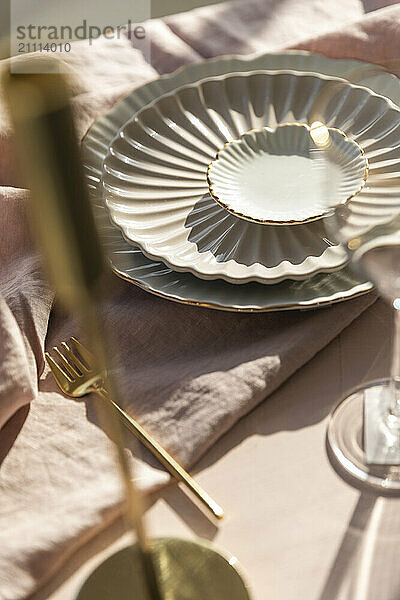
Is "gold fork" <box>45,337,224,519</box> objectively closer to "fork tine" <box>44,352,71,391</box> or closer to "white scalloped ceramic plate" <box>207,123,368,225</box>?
"fork tine" <box>44,352,71,391</box>

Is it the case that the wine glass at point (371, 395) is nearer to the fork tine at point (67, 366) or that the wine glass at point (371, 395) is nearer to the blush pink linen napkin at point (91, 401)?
the blush pink linen napkin at point (91, 401)

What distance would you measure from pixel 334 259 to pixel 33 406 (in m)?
0.24

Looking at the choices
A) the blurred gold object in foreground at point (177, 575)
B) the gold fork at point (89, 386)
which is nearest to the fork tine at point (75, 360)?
the gold fork at point (89, 386)

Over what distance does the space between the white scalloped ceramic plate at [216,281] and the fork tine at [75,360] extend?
0.07 m

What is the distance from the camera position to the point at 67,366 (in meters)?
0.52

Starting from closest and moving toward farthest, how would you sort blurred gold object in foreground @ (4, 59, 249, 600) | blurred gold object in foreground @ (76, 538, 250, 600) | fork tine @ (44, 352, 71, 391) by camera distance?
1. blurred gold object in foreground @ (4, 59, 249, 600)
2. blurred gold object in foreground @ (76, 538, 250, 600)
3. fork tine @ (44, 352, 71, 391)

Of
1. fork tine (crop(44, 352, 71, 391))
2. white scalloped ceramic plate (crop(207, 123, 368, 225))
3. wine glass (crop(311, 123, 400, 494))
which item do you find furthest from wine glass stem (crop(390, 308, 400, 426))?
fork tine (crop(44, 352, 71, 391))

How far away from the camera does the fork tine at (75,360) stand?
52 centimetres

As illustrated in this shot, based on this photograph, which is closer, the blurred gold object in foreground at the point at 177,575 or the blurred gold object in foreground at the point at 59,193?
the blurred gold object in foreground at the point at 59,193

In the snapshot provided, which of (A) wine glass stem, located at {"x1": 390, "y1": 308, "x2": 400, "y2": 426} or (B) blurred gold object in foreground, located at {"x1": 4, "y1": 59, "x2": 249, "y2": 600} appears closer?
(B) blurred gold object in foreground, located at {"x1": 4, "y1": 59, "x2": 249, "y2": 600}

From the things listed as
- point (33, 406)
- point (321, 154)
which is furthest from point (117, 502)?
point (321, 154)

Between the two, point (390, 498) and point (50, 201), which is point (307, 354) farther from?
point (50, 201)

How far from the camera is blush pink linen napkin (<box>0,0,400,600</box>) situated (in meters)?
0.42

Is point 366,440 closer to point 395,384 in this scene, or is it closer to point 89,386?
point 395,384
